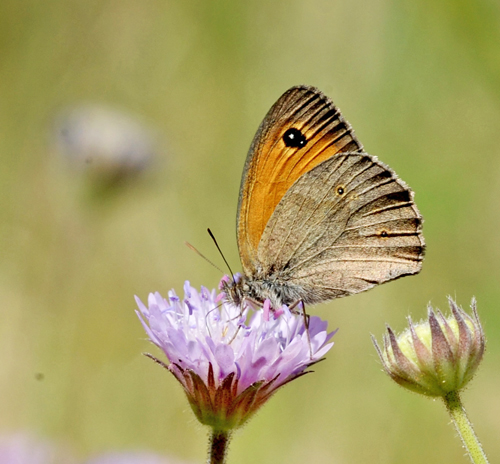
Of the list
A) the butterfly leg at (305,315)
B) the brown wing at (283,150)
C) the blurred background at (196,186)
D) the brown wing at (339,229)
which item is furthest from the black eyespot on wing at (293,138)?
the blurred background at (196,186)

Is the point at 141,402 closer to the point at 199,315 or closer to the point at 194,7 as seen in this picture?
the point at 199,315

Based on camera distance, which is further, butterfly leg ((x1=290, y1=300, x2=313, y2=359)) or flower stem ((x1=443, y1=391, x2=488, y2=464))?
butterfly leg ((x1=290, y1=300, x2=313, y2=359))

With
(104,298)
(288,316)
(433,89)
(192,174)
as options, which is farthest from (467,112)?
(288,316)

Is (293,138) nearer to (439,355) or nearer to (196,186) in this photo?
(439,355)

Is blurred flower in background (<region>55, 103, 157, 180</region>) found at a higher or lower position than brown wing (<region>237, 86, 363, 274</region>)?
higher

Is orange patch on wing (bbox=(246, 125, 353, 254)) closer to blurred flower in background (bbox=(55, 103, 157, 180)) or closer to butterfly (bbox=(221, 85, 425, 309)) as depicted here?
butterfly (bbox=(221, 85, 425, 309))

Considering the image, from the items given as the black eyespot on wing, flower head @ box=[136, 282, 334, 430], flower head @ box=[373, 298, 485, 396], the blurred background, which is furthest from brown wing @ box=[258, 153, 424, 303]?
the blurred background

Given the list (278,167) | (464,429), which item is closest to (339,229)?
(278,167)
